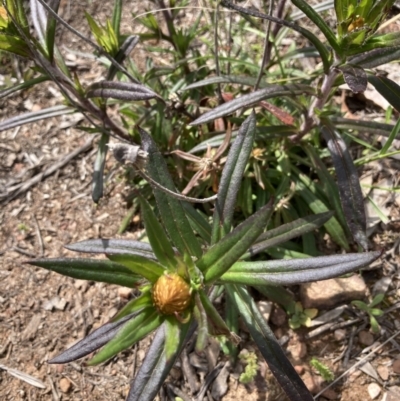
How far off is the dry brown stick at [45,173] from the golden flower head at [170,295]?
1.94 metres

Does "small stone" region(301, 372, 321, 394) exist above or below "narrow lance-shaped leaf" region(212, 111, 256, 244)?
below

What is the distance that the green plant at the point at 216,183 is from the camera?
1.64 m

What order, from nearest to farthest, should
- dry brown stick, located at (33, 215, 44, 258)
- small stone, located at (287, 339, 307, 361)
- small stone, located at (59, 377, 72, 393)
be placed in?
1. small stone, located at (287, 339, 307, 361)
2. small stone, located at (59, 377, 72, 393)
3. dry brown stick, located at (33, 215, 44, 258)

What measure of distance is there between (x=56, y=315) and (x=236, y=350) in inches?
43.7

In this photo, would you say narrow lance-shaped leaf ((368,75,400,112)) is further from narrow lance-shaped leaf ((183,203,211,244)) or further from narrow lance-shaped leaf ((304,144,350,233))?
narrow lance-shaped leaf ((183,203,211,244))

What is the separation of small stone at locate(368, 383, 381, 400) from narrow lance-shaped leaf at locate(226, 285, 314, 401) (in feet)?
2.07

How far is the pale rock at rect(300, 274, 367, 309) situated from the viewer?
2547mm

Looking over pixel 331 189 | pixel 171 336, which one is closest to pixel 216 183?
pixel 331 189

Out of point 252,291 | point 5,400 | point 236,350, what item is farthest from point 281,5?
point 5,400

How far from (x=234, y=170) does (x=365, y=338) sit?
1252mm

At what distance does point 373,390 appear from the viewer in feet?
7.76

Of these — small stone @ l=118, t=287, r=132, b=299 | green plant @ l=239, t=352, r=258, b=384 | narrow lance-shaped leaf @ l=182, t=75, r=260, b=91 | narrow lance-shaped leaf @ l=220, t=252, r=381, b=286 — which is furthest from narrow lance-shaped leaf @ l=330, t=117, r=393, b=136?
small stone @ l=118, t=287, r=132, b=299

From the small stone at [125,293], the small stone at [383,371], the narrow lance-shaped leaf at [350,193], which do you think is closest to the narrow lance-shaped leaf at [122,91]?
the narrow lance-shaped leaf at [350,193]

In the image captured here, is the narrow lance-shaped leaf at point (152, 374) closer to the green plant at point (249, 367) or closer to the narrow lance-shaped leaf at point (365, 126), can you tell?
the green plant at point (249, 367)
